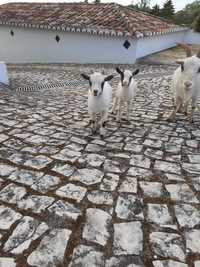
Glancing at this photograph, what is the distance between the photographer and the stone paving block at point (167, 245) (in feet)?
10.4

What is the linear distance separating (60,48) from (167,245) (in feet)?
61.2

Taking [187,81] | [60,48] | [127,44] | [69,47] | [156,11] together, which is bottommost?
[60,48]

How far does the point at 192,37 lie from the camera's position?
30.7 m

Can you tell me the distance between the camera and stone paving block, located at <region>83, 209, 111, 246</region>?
3326 millimetres

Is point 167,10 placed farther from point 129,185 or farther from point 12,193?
point 12,193

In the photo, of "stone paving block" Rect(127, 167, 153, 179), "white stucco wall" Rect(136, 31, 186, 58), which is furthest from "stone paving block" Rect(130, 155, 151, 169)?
"white stucco wall" Rect(136, 31, 186, 58)

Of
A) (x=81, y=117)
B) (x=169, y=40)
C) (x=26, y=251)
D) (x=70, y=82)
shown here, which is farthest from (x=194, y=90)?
(x=169, y=40)

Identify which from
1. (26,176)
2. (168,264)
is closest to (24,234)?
(26,176)

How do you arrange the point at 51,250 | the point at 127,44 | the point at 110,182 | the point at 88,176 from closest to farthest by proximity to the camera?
the point at 51,250, the point at 110,182, the point at 88,176, the point at 127,44

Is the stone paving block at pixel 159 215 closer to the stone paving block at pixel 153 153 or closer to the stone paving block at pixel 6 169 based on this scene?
the stone paving block at pixel 153 153

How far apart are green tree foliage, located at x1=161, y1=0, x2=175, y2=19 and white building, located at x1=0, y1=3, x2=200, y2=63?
50.9 ft

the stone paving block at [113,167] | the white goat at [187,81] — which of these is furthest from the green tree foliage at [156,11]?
the stone paving block at [113,167]

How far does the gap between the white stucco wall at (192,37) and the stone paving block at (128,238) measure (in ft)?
101

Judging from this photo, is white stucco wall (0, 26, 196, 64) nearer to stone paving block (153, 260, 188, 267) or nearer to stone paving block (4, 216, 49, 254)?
stone paving block (4, 216, 49, 254)
